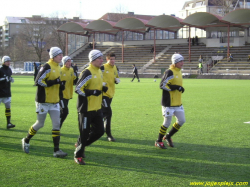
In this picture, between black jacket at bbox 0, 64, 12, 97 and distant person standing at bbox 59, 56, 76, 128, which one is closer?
distant person standing at bbox 59, 56, 76, 128

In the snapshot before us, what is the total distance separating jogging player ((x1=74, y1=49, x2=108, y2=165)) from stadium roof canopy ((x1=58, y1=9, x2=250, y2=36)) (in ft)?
141

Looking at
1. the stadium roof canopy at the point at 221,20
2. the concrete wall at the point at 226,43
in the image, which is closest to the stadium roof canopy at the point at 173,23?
the stadium roof canopy at the point at 221,20

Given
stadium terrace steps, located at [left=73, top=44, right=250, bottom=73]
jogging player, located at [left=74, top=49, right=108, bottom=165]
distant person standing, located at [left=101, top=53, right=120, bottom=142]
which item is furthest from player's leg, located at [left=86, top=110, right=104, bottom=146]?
stadium terrace steps, located at [left=73, top=44, right=250, bottom=73]

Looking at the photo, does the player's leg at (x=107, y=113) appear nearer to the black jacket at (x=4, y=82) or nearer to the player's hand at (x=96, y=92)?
the player's hand at (x=96, y=92)

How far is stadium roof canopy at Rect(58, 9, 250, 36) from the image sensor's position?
1842 inches

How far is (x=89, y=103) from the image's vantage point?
6.37 meters

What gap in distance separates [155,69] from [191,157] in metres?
41.9

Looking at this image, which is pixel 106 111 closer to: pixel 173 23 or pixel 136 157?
pixel 136 157

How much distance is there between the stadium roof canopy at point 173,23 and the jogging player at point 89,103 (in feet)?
141

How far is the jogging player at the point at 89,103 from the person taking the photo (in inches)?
248

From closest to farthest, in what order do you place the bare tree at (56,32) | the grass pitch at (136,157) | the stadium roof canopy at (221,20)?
the grass pitch at (136,157) < the stadium roof canopy at (221,20) < the bare tree at (56,32)

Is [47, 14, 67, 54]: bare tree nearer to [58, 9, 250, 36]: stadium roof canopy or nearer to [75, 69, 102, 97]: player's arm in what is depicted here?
[58, 9, 250, 36]: stadium roof canopy

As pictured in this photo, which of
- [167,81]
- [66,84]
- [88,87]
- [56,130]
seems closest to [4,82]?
[66,84]

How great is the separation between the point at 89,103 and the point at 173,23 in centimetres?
4777
